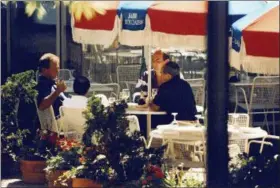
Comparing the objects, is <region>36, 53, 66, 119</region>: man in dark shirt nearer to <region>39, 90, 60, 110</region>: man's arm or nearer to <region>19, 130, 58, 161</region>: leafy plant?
<region>39, 90, 60, 110</region>: man's arm

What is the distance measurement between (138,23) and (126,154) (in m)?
2.09

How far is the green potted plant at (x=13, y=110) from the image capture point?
7.34 metres

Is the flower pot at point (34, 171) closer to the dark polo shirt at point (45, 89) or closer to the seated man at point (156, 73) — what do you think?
the dark polo shirt at point (45, 89)

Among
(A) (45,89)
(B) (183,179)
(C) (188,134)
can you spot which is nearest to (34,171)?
(A) (45,89)

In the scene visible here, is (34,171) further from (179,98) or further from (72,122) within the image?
(179,98)

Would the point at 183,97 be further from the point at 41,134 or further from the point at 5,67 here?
the point at 5,67

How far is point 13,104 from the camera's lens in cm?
748

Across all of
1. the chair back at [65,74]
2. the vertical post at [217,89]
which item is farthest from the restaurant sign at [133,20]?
the vertical post at [217,89]

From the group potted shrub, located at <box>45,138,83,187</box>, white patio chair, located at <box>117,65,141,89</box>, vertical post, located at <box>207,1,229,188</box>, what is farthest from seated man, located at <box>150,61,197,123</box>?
vertical post, located at <box>207,1,229,188</box>

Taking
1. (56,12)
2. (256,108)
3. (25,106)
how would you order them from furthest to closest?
(56,12) → (256,108) → (25,106)

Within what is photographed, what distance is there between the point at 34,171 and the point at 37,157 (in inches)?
5.2

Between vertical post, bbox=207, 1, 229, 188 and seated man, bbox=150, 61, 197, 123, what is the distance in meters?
2.71

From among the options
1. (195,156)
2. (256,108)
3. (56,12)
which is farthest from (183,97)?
(56,12)

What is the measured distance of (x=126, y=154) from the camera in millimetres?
6215
